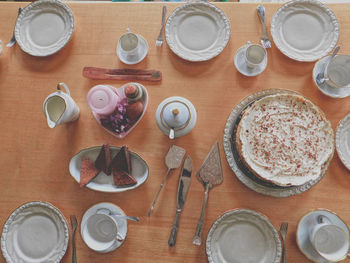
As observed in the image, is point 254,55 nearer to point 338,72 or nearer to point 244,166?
point 338,72

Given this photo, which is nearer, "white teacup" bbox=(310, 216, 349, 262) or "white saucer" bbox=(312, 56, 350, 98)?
"white teacup" bbox=(310, 216, 349, 262)

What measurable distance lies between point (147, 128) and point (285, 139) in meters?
0.63

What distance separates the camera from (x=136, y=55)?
1.38 m

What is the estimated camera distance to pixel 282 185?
1.15m

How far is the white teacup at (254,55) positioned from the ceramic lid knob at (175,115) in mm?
389

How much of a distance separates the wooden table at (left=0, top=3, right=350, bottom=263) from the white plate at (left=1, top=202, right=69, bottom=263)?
0.05 meters

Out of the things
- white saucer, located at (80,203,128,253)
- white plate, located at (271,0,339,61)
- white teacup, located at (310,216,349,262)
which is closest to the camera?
white teacup, located at (310,216,349,262)

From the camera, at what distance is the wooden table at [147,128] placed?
1234mm

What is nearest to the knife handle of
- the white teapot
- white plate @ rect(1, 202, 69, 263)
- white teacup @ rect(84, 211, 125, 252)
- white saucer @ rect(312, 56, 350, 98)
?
white teacup @ rect(84, 211, 125, 252)

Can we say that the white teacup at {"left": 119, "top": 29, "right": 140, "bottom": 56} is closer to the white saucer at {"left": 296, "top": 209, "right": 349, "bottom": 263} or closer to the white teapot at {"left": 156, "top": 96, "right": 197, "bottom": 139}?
the white teapot at {"left": 156, "top": 96, "right": 197, "bottom": 139}

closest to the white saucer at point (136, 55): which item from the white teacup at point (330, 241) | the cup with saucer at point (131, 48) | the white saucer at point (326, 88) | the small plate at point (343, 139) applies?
the cup with saucer at point (131, 48)

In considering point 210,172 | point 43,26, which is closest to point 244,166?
point 210,172

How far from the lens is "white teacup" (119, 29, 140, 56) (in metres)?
1.34

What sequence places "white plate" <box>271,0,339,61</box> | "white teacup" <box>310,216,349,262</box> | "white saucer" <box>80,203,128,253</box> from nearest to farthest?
"white teacup" <box>310,216,349,262</box> → "white saucer" <box>80,203,128,253</box> → "white plate" <box>271,0,339,61</box>
